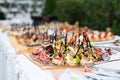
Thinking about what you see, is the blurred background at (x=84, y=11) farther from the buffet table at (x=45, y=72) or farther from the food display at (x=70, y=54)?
the buffet table at (x=45, y=72)

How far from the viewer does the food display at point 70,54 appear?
1.48 metres

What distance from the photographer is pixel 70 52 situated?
1.56m

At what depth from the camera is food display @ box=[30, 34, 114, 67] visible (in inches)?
58.3

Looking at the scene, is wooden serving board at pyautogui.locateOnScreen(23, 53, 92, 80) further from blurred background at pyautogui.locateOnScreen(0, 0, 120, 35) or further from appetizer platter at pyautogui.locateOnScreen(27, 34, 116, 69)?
blurred background at pyautogui.locateOnScreen(0, 0, 120, 35)

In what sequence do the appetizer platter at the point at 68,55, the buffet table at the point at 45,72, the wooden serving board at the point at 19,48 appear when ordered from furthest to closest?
the wooden serving board at the point at 19,48 → the appetizer platter at the point at 68,55 → the buffet table at the point at 45,72

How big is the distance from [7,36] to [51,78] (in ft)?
4.13

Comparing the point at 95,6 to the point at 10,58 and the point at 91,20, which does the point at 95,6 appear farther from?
the point at 10,58

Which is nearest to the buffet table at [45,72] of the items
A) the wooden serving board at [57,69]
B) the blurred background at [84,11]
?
the wooden serving board at [57,69]

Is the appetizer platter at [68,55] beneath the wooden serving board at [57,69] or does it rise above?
above

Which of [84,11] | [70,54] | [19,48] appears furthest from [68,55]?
[84,11]

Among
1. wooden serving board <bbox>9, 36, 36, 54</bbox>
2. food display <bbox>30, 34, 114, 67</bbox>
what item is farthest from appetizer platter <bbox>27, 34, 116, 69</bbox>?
wooden serving board <bbox>9, 36, 36, 54</bbox>

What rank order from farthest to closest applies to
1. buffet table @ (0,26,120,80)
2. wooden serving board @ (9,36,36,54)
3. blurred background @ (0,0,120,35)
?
1. blurred background @ (0,0,120,35)
2. wooden serving board @ (9,36,36,54)
3. buffet table @ (0,26,120,80)

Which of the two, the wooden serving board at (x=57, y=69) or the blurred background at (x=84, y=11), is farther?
the blurred background at (x=84, y=11)

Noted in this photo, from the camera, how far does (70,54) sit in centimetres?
153
